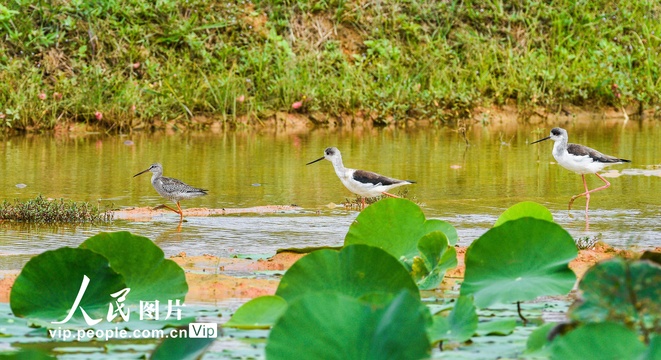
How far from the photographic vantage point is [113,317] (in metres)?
4.40

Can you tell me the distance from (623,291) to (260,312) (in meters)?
1.50

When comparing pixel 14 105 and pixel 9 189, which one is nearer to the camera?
pixel 9 189

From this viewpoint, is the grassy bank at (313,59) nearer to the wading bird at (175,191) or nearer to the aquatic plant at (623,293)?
the wading bird at (175,191)

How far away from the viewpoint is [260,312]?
4301mm

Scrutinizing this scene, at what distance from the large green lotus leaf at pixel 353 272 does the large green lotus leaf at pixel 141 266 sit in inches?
23.8

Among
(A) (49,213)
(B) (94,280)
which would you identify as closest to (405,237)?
(B) (94,280)

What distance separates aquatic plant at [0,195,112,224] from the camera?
8.56 meters

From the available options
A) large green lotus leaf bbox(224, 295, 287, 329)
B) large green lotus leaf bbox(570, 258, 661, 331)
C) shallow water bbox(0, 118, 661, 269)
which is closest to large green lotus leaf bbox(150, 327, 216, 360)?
large green lotus leaf bbox(224, 295, 287, 329)

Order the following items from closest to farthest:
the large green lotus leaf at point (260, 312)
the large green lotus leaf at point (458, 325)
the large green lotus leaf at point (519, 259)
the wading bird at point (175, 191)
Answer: the large green lotus leaf at point (458, 325) → the large green lotus leaf at point (260, 312) → the large green lotus leaf at point (519, 259) → the wading bird at point (175, 191)

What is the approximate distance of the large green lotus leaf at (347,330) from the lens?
10.5 feet

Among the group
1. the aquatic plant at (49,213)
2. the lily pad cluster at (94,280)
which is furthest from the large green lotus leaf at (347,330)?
the aquatic plant at (49,213)

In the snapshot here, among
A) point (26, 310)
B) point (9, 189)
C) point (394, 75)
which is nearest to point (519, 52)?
point (394, 75)

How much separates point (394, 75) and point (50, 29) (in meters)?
5.59

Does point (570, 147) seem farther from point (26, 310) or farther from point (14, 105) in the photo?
point (14, 105)
